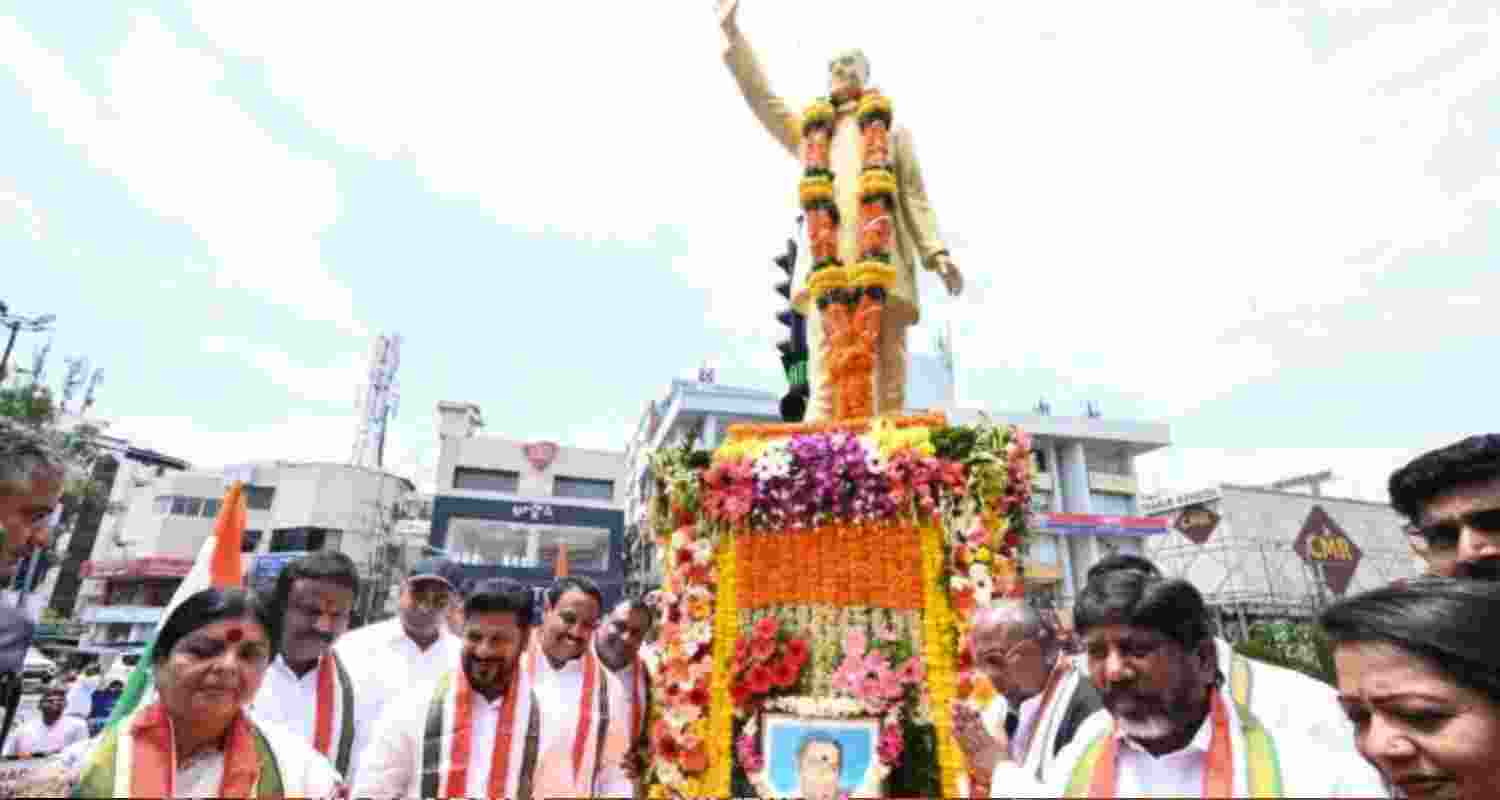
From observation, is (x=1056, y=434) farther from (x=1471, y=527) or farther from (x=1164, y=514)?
(x=1471, y=527)

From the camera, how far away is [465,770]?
284 centimetres

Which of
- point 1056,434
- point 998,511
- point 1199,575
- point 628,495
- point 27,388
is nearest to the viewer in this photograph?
point 998,511

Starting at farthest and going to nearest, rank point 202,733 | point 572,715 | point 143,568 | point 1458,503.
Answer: point 143,568
point 572,715
point 1458,503
point 202,733

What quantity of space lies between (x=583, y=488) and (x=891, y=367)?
3387 cm

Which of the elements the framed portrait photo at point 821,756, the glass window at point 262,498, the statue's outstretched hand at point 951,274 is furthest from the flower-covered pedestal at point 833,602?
the glass window at point 262,498

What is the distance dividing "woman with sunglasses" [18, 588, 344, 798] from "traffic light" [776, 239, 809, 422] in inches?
215

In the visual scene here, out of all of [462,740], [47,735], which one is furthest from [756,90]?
[47,735]

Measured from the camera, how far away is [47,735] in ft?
22.9

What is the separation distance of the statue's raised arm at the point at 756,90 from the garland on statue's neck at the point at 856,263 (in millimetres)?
460

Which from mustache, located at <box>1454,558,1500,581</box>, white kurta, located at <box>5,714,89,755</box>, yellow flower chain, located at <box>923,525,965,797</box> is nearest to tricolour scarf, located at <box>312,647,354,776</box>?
yellow flower chain, located at <box>923,525,965,797</box>

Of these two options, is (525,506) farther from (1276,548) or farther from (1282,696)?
(1282,696)


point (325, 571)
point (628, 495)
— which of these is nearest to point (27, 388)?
point (325, 571)

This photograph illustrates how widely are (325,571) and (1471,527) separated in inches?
156

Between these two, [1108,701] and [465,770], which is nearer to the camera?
[1108,701]
